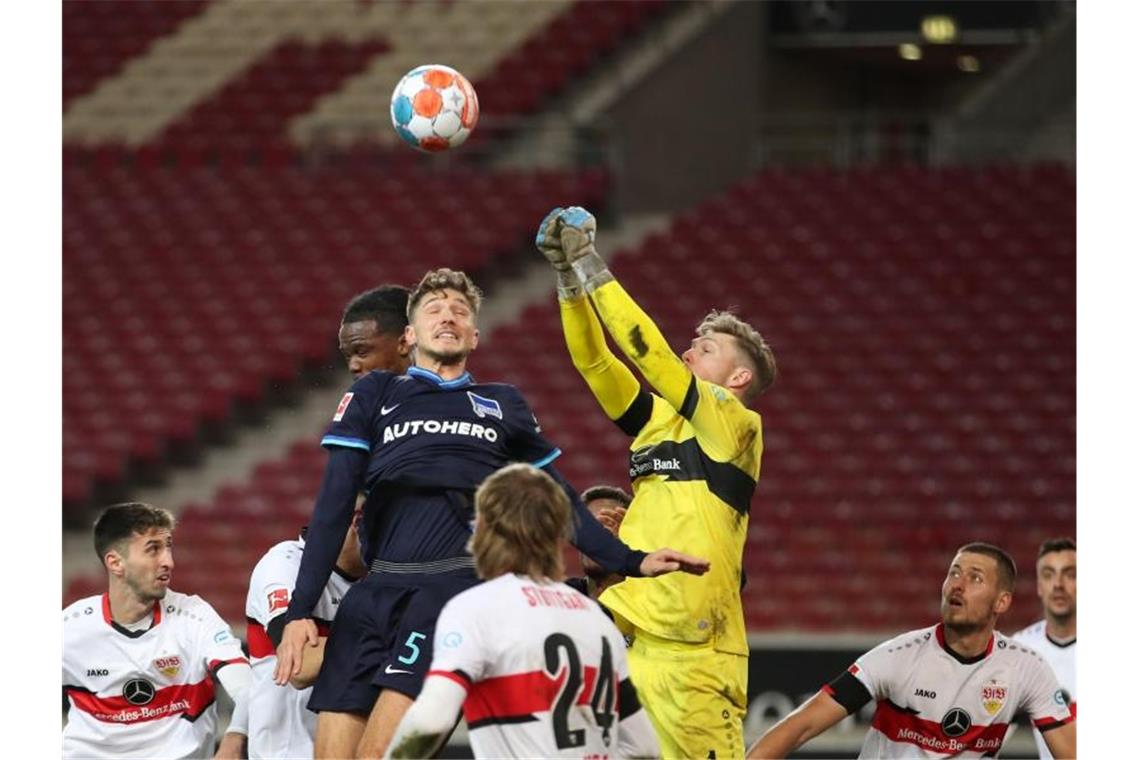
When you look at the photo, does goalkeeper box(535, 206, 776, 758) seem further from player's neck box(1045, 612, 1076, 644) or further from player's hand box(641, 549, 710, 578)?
player's neck box(1045, 612, 1076, 644)

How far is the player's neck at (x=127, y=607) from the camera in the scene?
6.53 m

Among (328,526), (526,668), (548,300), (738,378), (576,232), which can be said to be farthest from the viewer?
(548,300)

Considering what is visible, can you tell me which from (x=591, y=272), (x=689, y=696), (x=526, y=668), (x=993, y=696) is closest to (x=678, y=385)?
(x=591, y=272)

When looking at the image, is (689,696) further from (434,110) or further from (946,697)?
(434,110)

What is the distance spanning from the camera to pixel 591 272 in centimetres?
573

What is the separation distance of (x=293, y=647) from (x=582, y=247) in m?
1.48

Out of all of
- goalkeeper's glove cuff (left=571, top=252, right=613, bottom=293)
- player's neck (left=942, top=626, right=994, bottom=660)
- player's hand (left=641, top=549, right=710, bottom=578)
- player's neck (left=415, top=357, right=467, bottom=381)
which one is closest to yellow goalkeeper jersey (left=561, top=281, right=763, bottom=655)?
goalkeeper's glove cuff (left=571, top=252, right=613, bottom=293)

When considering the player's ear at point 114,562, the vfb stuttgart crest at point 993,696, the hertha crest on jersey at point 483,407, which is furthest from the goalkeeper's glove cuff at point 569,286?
the vfb stuttgart crest at point 993,696

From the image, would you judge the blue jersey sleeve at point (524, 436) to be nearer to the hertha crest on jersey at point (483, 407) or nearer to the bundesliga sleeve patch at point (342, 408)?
the hertha crest on jersey at point (483, 407)

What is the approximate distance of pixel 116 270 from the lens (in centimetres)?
1694

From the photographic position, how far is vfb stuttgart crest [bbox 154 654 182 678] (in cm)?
646
